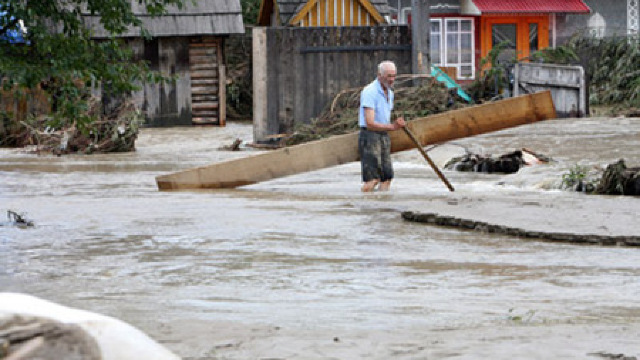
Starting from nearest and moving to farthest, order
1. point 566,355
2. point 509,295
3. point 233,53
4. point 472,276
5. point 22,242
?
point 566,355 → point 509,295 → point 472,276 → point 22,242 → point 233,53

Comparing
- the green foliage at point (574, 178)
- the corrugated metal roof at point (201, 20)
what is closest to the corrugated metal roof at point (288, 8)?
the corrugated metal roof at point (201, 20)

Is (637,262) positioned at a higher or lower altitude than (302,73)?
lower

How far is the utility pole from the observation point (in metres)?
19.9

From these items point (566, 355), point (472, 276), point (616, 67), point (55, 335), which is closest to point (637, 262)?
point (472, 276)

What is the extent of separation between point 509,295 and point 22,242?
13.9ft

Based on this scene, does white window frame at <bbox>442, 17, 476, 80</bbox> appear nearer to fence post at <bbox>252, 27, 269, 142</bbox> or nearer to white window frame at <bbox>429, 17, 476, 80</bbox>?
white window frame at <bbox>429, 17, 476, 80</bbox>

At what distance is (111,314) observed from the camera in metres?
5.81

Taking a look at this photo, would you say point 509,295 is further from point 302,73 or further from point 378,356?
point 302,73

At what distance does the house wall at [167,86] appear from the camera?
28.4m

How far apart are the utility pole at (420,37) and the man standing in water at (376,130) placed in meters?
7.03

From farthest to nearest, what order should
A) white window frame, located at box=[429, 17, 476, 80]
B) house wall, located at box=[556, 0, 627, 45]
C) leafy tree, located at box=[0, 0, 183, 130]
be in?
house wall, located at box=[556, 0, 627, 45], white window frame, located at box=[429, 17, 476, 80], leafy tree, located at box=[0, 0, 183, 130]

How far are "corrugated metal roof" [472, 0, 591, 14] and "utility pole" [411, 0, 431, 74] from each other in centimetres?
1473

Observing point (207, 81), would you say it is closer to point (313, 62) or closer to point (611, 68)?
point (313, 62)

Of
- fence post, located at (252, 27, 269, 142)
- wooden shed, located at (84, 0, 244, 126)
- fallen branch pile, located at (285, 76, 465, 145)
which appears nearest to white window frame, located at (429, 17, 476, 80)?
wooden shed, located at (84, 0, 244, 126)
